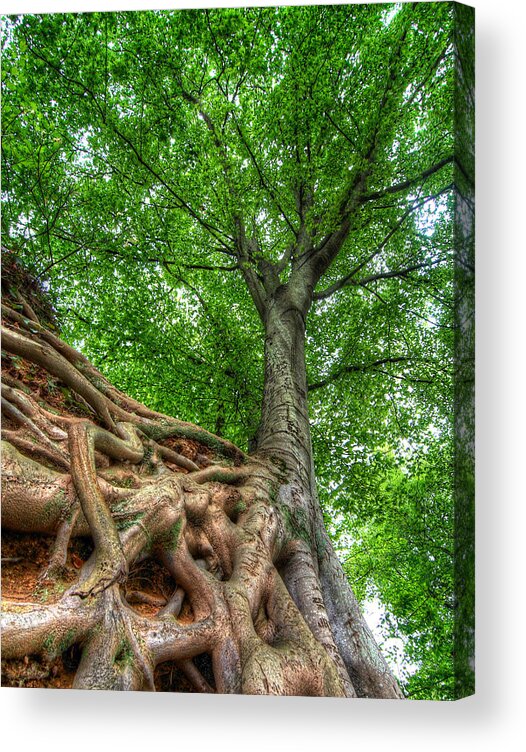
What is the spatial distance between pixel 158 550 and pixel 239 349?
3713 millimetres

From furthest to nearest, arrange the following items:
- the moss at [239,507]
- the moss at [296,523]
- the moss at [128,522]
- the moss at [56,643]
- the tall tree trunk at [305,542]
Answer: the moss at [296,523]
the moss at [239,507]
the tall tree trunk at [305,542]
the moss at [128,522]
the moss at [56,643]

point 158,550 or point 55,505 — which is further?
point 158,550

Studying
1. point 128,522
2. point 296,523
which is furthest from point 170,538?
point 296,523

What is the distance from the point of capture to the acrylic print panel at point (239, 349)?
281cm

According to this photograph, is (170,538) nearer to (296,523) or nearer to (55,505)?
(55,505)

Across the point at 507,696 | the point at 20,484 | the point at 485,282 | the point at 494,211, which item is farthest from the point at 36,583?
the point at 494,211

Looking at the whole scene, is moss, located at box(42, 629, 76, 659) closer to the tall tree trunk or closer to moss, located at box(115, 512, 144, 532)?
moss, located at box(115, 512, 144, 532)

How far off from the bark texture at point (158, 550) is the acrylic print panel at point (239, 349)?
1 cm

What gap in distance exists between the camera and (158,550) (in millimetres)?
2959

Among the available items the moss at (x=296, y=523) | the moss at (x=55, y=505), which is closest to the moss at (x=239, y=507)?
the moss at (x=296, y=523)

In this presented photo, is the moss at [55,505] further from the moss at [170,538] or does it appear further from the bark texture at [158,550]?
the moss at [170,538]

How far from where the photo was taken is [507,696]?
3348mm

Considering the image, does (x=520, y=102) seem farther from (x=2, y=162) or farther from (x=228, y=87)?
(x=2, y=162)

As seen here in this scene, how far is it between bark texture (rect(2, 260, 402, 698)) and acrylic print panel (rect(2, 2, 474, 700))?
0.01 meters
